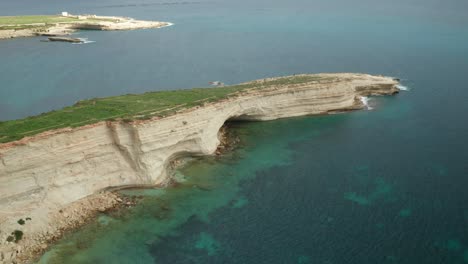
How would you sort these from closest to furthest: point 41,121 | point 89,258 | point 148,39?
point 89,258 < point 41,121 < point 148,39

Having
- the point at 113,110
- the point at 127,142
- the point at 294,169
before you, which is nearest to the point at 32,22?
the point at 113,110

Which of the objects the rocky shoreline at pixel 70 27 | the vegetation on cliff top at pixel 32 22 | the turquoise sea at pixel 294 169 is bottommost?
the turquoise sea at pixel 294 169

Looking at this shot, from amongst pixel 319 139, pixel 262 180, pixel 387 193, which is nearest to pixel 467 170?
pixel 387 193

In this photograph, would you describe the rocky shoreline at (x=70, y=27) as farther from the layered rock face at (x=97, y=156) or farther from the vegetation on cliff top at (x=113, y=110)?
the layered rock face at (x=97, y=156)

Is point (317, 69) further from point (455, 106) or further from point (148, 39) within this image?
point (148, 39)

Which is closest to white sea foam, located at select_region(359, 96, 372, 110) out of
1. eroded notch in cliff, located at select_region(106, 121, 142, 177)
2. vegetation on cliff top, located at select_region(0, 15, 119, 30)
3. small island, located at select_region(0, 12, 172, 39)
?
eroded notch in cliff, located at select_region(106, 121, 142, 177)

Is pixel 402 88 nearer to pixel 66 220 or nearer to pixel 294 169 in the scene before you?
pixel 294 169

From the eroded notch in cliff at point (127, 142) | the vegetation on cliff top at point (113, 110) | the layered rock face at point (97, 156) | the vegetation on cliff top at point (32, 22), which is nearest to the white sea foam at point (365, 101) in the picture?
the layered rock face at point (97, 156)
